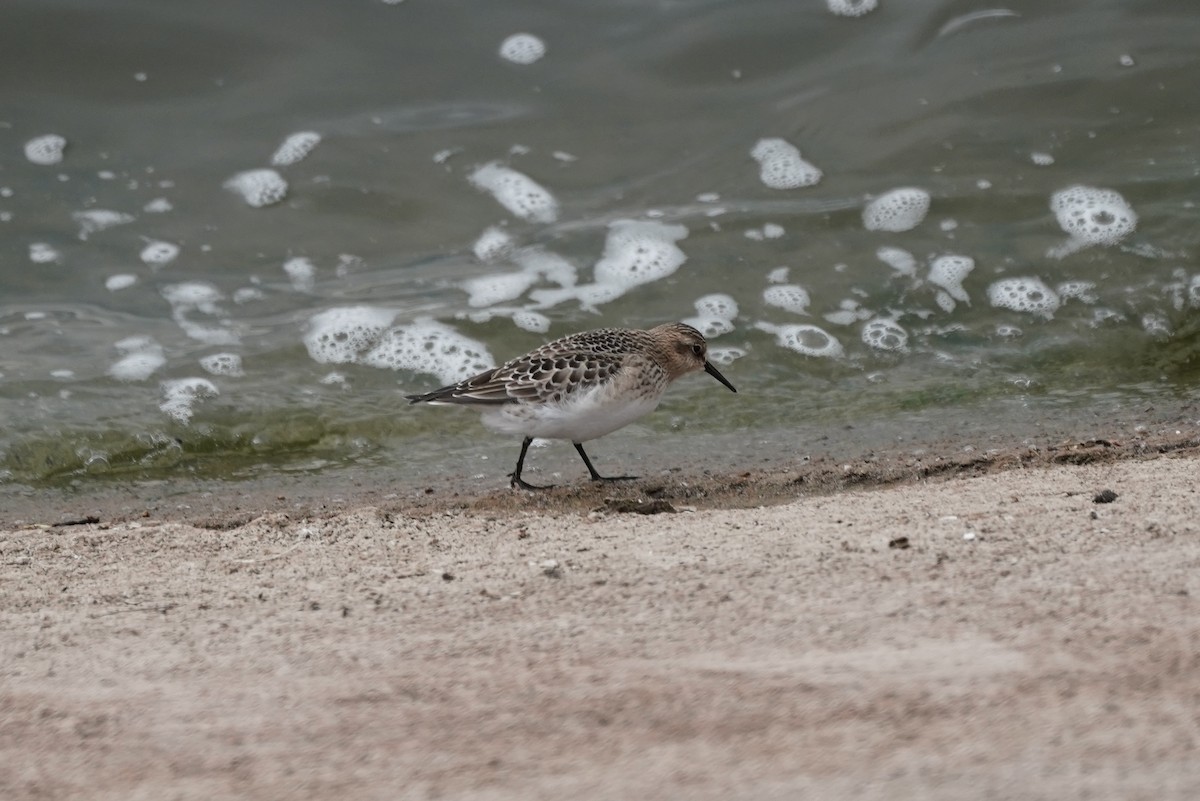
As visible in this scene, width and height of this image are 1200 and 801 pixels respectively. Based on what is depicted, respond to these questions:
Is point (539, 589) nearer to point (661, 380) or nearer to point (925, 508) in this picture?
point (925, 508)

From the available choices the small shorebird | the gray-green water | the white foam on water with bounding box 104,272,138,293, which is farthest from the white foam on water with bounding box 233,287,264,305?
the small shorebird

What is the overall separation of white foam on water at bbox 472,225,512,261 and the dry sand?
Result: 4.10 m

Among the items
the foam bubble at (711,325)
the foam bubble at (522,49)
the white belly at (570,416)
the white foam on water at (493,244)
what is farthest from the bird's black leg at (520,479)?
the foam bubble at (522,49)

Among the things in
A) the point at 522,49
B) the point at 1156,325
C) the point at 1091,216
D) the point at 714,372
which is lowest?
the point at 1156,325

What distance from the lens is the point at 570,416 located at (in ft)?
20.5

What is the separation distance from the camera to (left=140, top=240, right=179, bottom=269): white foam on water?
891 centimetres

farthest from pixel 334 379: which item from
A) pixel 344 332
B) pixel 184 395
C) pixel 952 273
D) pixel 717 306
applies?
pixel 952 273

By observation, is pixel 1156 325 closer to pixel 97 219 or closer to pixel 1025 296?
pixel 1025 296

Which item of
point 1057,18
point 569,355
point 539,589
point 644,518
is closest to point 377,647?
point 539,589

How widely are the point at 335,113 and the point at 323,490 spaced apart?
168 inches

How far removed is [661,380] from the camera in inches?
263

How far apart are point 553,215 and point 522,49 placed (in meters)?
1.92

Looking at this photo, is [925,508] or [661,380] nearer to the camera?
[925,508]

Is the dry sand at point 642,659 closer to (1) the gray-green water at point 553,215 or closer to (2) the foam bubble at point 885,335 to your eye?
(1) the gray-green water at point 553,215
